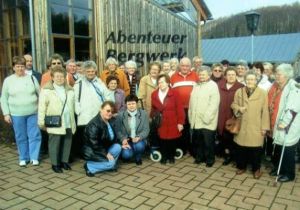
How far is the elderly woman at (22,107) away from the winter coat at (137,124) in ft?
4.82

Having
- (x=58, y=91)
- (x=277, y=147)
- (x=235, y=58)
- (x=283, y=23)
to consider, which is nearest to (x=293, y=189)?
(x=277, y=147)

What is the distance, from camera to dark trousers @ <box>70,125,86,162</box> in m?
6.16

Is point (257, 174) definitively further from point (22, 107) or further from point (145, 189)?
point (22, 107)

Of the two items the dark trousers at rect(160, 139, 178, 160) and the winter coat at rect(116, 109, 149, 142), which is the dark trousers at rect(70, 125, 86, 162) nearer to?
the winter coat at rect(116, 109, 149, 142)

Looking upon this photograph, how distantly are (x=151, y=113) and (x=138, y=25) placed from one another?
3.92m

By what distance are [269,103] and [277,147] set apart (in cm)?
70

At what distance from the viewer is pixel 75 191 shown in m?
4.95

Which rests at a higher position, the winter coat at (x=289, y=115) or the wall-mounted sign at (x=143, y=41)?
the wall-mounted sign at (x=143, y=41)

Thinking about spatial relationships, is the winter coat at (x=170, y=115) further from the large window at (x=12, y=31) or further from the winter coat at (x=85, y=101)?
the large window at (x=12, y=31)

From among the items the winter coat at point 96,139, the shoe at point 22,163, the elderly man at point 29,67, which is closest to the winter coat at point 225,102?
the winter coat at point 96,139

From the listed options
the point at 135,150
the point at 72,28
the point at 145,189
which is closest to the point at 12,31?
the point at 72,28

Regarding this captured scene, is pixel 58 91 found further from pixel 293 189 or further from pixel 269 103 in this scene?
pixel 293 189

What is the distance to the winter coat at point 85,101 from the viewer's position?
5.93 metres

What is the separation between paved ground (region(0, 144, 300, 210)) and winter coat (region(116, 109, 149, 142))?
56cm
